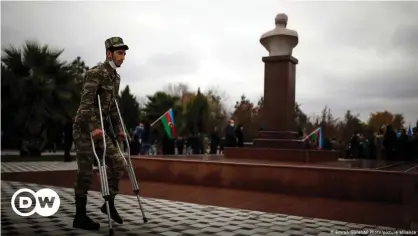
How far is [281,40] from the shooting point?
9.98 meters

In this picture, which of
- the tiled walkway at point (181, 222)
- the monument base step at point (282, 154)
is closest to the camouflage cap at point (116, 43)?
the tiled walkway at point (181, 222)

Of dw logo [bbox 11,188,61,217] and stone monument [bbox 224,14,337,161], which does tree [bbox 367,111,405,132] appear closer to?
stone monument [bbox 224,14,337,161]

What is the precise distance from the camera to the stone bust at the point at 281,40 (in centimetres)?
997

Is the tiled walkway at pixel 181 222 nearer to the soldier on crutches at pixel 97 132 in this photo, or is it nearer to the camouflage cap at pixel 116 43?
the soldier on crutches at pixel 97 132

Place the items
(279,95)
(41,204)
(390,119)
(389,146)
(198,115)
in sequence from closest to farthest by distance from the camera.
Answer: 1. (41,204)
2. (390,119)
3. (279,95)
4. (389,146)
5. (198,115)

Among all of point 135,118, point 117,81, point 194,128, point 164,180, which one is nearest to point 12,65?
point 164,180

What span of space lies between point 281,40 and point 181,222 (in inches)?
272

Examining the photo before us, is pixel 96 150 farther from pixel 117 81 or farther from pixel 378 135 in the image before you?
pixel 378 135

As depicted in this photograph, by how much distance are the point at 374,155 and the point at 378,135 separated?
0.76m

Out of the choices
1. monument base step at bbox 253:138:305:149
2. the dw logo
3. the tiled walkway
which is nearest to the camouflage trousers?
the tiled walkway

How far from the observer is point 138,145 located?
13.3m

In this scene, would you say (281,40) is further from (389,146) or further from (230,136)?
(389,146)

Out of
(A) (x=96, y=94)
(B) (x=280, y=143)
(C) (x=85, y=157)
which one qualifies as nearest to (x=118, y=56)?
(A) (x=96, y=94)

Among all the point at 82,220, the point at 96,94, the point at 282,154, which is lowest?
the point at 82,220
